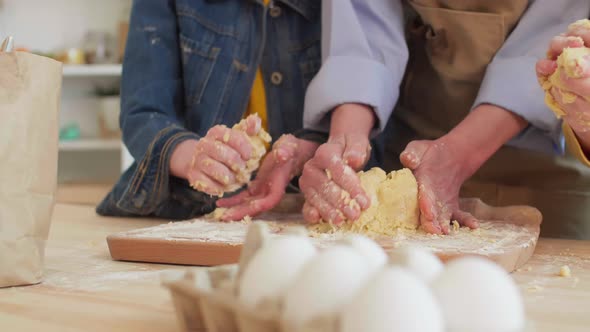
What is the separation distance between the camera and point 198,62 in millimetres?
1423

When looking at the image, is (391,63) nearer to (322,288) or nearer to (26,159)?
(26,159)

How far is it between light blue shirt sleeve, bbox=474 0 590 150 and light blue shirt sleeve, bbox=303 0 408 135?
17 cm

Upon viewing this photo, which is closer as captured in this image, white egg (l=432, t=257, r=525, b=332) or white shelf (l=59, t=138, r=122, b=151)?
white egg (l=432, t=257, r=525, b=332)

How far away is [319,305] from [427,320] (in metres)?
0.07

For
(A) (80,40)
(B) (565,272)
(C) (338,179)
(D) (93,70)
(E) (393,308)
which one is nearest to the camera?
(E) (393,308)

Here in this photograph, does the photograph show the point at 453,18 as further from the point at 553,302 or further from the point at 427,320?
the point at 427,320

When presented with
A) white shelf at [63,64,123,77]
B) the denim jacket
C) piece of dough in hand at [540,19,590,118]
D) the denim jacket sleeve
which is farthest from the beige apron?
white shelf at [63,64,123,77]

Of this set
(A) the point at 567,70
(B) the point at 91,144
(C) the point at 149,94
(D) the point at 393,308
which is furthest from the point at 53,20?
(D) the point at 393,308

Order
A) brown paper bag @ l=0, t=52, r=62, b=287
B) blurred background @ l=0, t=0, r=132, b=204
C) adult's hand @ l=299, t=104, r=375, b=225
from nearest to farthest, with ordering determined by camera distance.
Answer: brown paper bag @ l=0, t=52, r=62, b=287, adult's hand @ l=299, t=104, r=375, b=225, blurred background @ l=0, t=0, r=132, b=204

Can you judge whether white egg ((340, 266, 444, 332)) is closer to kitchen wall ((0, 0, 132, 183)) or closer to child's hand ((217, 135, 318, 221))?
child's hand ((217, 135, 318, 221))

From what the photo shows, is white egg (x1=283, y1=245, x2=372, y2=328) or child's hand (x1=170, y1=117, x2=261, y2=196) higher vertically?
Result: white egg (x1=283, y1=245, x2=372, y2=328)

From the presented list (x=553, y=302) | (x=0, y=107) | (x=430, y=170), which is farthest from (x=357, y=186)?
(x=0, y=107)

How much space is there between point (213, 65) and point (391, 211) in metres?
0.55

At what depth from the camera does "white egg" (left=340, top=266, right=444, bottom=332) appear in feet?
1.31
